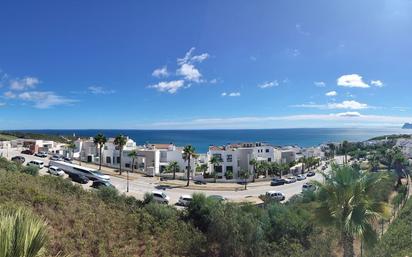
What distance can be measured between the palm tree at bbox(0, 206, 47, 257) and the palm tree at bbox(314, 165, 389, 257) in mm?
9067

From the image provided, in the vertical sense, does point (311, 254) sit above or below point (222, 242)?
above

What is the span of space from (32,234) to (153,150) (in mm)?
64743

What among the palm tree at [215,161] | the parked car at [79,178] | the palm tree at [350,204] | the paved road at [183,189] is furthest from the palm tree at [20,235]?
the palm tree at [215,161]

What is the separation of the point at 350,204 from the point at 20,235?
32.1 ft

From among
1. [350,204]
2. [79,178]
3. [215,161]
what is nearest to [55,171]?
[79,178]

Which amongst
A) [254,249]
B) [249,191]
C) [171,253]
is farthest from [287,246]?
[249,191]

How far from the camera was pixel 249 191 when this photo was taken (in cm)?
5256

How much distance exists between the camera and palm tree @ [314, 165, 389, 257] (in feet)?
33.5

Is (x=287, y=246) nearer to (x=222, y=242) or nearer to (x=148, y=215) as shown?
(x=222, y=242)

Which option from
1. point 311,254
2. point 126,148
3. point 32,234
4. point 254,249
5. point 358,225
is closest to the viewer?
point 32,234

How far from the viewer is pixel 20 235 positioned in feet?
11.1

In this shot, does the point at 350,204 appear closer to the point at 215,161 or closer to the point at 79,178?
the point at 79,178

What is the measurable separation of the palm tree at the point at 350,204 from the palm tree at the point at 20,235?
907 cm

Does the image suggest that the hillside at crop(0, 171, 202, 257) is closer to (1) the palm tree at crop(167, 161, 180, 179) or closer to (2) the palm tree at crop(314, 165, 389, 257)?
(2) the palm tree at crop(314, 165, 389, 257)
